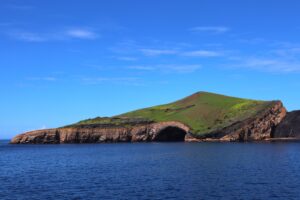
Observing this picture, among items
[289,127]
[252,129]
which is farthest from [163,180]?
[289,127]

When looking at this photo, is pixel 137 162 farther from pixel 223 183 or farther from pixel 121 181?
pixel 223 183

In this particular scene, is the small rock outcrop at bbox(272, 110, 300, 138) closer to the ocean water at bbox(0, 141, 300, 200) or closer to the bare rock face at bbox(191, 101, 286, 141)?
the bare rock face at bbox(191, 101, 286, 141)

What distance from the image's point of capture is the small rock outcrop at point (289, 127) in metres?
181

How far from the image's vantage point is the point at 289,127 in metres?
184

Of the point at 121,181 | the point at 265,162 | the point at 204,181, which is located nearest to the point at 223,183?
the point at 204,181

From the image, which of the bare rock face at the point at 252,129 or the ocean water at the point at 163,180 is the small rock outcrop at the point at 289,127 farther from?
the ocean water at the point at 163,180

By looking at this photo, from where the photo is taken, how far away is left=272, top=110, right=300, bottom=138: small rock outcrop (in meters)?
181

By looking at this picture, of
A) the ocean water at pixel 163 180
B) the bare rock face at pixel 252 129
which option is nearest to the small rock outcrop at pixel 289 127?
the bare rock face at pixel 252 129

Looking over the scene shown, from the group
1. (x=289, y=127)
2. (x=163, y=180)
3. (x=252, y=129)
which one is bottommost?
(x=163, y=180)

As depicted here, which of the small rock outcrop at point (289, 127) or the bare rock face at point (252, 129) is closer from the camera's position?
the small rock outcrop at point (289, 127)

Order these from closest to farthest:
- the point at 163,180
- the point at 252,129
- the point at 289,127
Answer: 1. the point at 163,180
2. the point at 289,127
3. the point at 252,129

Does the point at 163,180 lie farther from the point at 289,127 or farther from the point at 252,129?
the point at 289,127

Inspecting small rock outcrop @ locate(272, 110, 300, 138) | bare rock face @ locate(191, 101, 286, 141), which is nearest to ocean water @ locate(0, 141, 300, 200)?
small rock outcrop @ locate(272, 110, 300, 138)

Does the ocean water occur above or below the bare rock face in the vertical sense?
below
